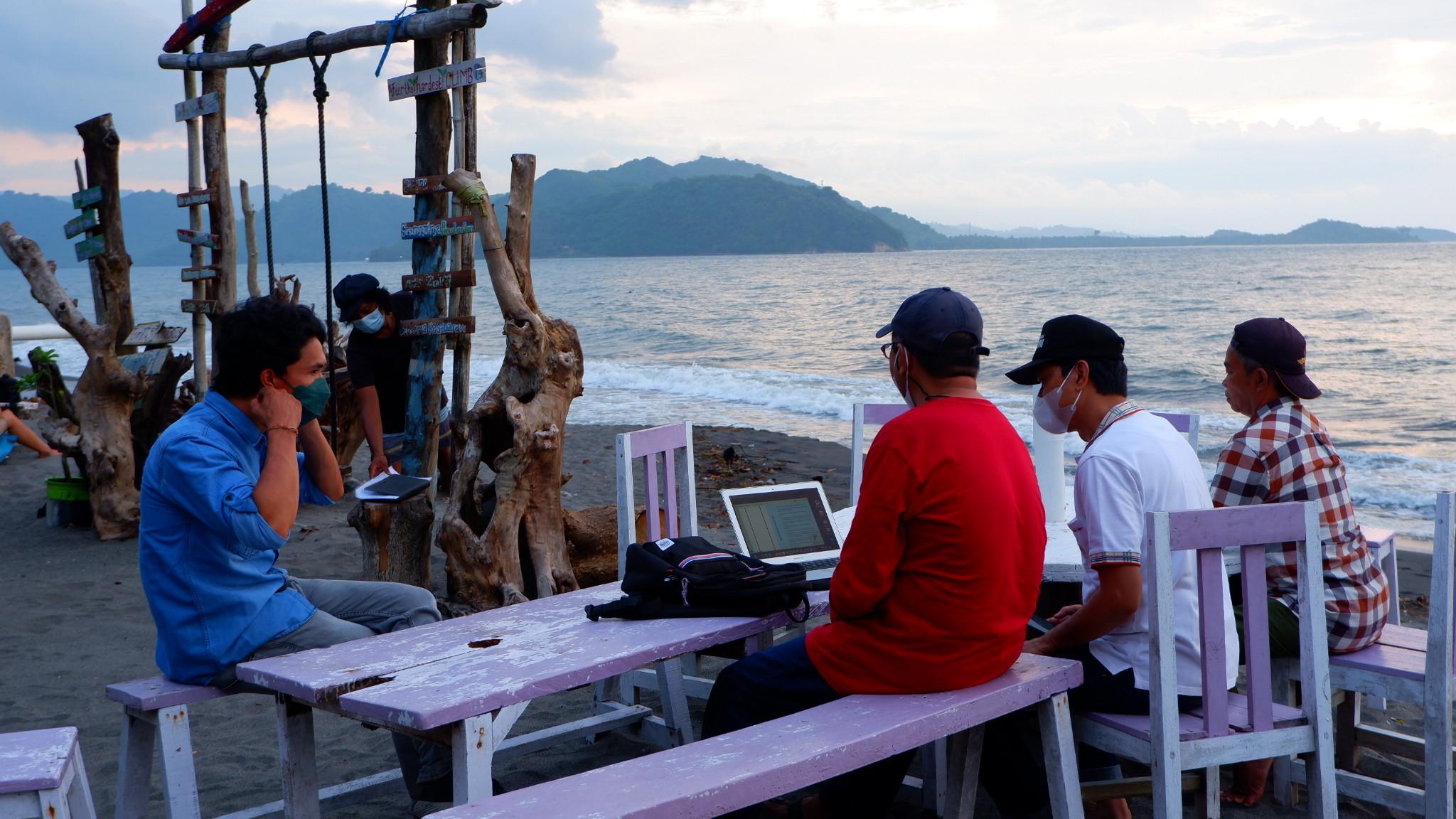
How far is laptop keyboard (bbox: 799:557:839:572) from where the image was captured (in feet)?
11.5

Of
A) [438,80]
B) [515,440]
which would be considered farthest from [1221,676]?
[438,80]

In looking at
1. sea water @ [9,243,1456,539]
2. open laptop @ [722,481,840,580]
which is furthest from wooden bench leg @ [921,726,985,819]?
sea water @ [9,243,1456,539]

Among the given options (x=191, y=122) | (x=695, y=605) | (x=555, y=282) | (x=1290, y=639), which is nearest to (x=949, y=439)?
(x=695, y=605)

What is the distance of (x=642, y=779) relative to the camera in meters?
2.29

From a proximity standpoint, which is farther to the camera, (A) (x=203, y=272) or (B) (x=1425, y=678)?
(A) (x=203, y=272)

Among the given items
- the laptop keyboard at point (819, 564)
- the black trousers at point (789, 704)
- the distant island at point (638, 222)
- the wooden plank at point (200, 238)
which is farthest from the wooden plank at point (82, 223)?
the distant island at point (638, 222)

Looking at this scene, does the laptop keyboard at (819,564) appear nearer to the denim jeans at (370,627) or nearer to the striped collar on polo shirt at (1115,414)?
the striped collar on polo shirt at (1115,414)

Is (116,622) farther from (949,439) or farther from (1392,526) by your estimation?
(1392,526)

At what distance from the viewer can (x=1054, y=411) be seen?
10.2ft

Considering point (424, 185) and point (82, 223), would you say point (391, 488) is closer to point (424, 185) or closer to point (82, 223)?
point (424, 185)

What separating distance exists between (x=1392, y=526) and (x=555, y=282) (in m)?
69.1

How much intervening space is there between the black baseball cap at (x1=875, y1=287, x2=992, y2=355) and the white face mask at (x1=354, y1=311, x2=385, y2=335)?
13.4 feet

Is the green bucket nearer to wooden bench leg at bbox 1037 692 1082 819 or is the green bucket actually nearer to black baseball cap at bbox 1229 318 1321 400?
wooden bench leg at bbox 1037 692 1082 819

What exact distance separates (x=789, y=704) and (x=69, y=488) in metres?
6.88
